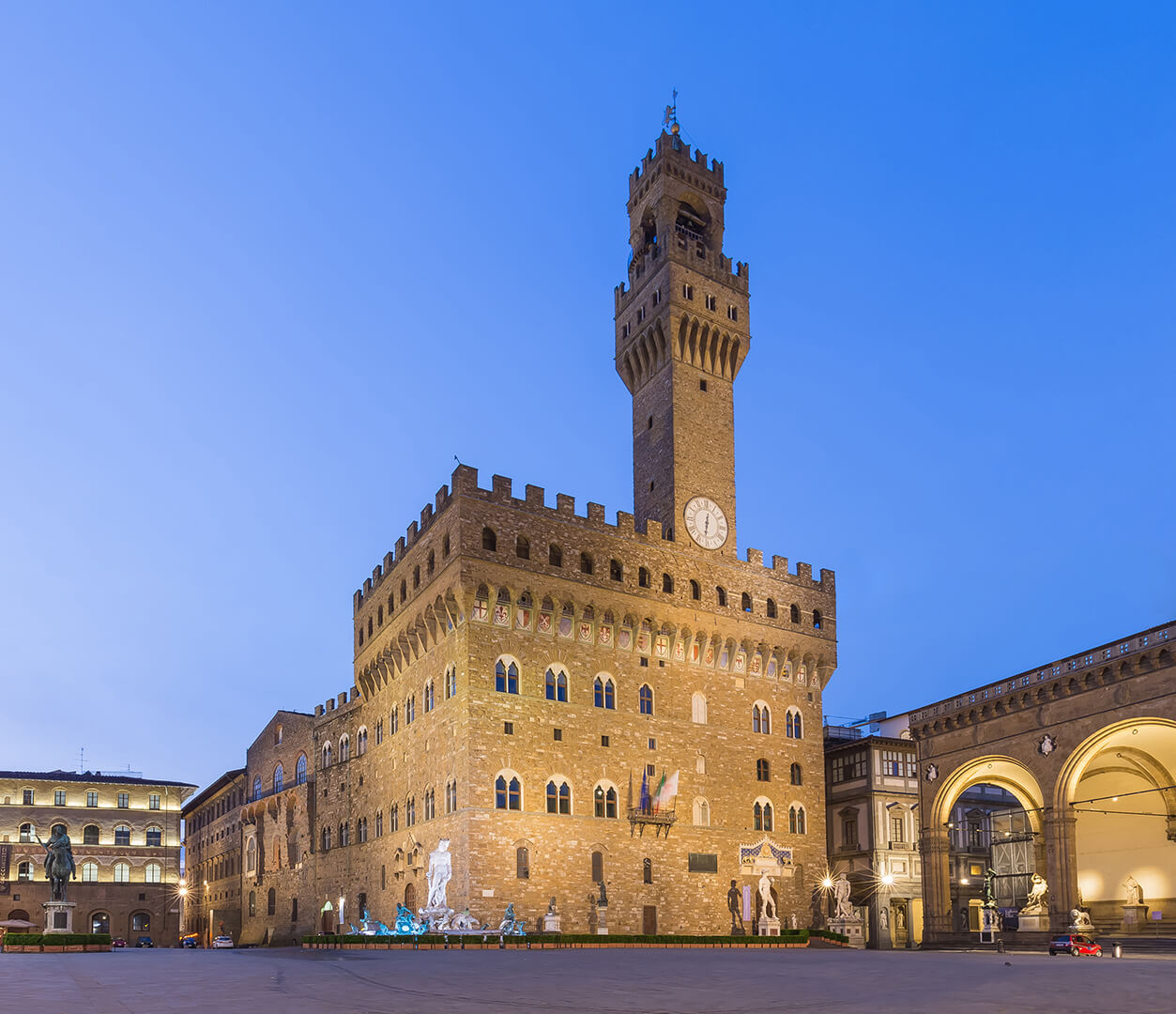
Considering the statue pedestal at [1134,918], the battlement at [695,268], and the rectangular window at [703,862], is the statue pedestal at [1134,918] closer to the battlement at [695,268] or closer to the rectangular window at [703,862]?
the rectangular window at [703,862]

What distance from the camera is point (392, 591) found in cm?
5566

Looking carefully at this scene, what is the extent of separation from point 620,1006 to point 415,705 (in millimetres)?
36199

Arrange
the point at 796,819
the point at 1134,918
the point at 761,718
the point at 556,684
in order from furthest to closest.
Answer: the point at 761,718 < the point at 796,819 < the point at 556,684 < the point at 1134,918

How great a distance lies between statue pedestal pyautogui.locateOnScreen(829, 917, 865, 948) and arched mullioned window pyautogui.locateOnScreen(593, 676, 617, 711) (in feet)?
50.4

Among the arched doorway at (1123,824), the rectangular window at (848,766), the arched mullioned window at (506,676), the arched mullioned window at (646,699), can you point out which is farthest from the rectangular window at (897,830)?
the arched mullioned window at (506,676)

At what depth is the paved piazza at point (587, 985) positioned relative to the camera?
53.6 ft

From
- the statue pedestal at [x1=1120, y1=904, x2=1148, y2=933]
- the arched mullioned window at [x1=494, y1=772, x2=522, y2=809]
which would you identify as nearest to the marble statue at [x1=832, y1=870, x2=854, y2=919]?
the statue pedestal at [x1=1120, y1=904, x2=1148, y2=933]

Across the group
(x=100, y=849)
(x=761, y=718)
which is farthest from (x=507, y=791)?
(x=100, y=849)

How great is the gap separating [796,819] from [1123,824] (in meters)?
15.0

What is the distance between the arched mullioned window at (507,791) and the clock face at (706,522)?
15.5 meters

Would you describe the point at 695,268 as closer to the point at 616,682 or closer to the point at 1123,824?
the point at 616,682

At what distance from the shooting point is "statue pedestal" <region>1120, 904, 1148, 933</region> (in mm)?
42656

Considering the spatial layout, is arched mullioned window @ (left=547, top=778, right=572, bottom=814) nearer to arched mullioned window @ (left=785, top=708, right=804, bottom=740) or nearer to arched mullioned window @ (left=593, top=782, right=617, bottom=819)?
arched mullioned window @ (left=593, top=782, right=617, bottom=819)

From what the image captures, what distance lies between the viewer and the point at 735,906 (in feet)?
164
